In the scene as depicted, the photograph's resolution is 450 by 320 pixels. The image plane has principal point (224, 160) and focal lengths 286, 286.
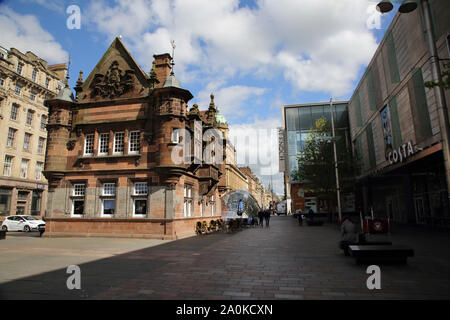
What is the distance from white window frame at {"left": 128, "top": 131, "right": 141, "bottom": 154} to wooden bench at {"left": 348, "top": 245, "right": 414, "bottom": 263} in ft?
51.8

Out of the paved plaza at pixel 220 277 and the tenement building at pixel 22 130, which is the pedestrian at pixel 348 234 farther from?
the tenement building at pixel 22 130

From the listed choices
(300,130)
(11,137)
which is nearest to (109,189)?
(11,137)

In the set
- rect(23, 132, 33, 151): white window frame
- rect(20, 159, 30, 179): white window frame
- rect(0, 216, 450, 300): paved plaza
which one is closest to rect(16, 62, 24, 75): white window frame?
rect(23, 132, 33, 151): white window frame

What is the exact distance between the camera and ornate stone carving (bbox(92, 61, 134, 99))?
837 inches

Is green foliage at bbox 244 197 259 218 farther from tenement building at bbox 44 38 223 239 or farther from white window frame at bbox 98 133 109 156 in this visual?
white window frame at bbox 98 133 109 156

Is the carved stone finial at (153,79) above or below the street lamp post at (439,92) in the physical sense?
above

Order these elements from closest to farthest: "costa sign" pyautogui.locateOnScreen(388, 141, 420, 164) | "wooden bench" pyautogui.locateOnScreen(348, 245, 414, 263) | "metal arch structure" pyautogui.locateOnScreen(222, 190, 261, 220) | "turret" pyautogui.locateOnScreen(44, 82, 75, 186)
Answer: "wooden bench" pyautogui.locateOnScreen(348, 245, 414, 263)
"turret" pyautogui.locateOnScreen(44, 82, 75, 186)
"costa sign" pyautogui.locateOnScreen(388, 141, 420, 164)
"metal arch structure" pyautogui.locateOnScreen(222, 190, 261, 220)

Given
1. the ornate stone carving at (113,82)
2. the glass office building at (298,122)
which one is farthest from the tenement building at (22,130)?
the glass office building at (298,122)

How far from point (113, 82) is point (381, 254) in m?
20.2

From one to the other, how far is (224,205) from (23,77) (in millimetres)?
34254

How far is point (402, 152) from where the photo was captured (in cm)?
2598

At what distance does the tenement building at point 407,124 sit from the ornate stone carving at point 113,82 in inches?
763

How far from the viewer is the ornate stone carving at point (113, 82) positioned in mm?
21266

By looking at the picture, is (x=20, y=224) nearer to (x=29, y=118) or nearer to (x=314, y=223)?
(x=29, y=118)
